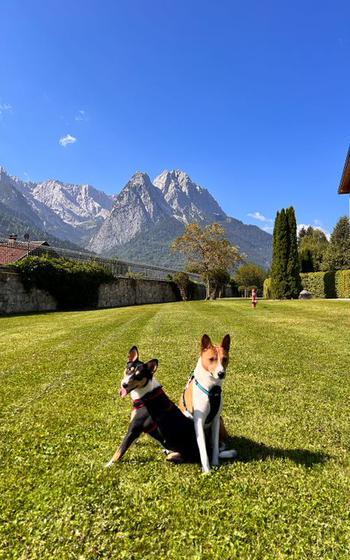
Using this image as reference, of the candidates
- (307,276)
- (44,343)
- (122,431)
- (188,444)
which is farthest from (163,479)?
(307,276)

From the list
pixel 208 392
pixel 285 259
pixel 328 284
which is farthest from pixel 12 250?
pixel 208 392

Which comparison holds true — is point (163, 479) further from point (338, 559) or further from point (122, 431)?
point (338, 559)

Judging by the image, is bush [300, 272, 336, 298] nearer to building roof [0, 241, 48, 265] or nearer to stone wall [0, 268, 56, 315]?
stone wall [0, 268, 56, 315]

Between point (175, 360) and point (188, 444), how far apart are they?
213 inches

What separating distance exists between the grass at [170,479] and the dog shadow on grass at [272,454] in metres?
0.01

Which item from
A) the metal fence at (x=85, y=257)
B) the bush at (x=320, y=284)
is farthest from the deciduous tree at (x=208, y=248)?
the bush at (x=320, y=284)

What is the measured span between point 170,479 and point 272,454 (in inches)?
50.3

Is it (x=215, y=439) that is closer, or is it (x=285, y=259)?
(x=215, y=439)

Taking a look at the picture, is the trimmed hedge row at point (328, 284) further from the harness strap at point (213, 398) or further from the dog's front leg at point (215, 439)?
the harness strap at point (213, 398)

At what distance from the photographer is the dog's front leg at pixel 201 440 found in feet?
11.3

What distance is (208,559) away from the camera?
248cm

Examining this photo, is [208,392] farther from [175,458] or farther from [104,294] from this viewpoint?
[104,294]

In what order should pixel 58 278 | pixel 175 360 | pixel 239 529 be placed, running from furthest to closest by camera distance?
pixel 58 278 → pixel 175 360 → pixel 239 529

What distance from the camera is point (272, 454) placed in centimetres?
398
